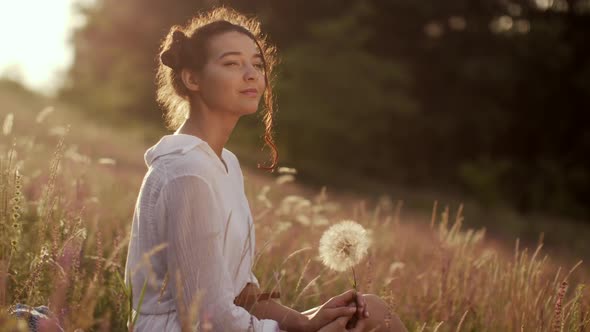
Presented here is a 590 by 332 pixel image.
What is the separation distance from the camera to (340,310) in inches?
93.0

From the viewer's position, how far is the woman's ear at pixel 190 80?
273 cm

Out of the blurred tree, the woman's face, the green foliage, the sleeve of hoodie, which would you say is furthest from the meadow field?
the blurred tree

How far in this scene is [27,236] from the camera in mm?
4133

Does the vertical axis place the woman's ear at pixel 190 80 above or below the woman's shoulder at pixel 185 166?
above

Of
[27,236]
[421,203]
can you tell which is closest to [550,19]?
[421,203]

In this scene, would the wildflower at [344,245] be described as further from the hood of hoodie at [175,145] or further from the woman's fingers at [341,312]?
the hood of hoodie at [175,145]

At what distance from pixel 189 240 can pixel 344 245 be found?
628 millimetres

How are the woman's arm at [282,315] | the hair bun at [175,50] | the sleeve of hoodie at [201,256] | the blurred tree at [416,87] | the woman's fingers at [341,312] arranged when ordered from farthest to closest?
the blurred tree at [416,87]
the hair bun at [175,50]
the woman's arm at [282,315]
the woman's fingers at [341,312]
the sleeve of hoodie at [201,256]

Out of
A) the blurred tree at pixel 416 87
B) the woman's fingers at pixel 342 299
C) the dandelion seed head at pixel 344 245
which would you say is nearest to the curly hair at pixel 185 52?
the dandelion seed head at pixel 344 245

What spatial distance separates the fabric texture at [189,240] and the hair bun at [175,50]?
0.40 m

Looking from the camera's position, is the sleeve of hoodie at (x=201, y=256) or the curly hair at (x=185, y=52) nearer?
the sleeve of hoodie at (x=201, y=256)

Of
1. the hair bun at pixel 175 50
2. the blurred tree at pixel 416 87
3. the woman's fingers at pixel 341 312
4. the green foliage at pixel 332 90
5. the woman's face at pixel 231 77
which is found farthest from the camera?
the blurred tree at pixel 416 87

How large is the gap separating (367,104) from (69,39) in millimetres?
13755

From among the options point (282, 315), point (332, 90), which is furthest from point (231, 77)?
point (332, 90)
